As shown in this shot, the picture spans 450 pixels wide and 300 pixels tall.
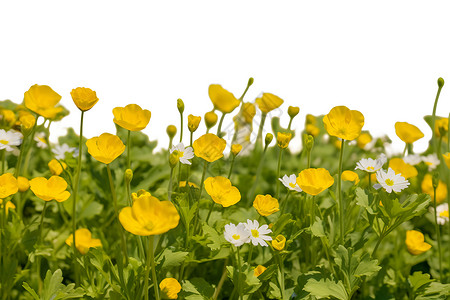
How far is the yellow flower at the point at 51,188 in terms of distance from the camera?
115 cm

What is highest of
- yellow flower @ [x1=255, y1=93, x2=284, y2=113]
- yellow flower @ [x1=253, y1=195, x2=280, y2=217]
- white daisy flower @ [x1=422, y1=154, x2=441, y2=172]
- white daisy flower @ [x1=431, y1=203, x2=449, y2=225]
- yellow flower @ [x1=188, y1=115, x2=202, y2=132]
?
yellow flower @ [x1=255, y1=93, x2=284, y2=113]

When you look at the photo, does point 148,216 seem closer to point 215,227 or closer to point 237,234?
point 237,234

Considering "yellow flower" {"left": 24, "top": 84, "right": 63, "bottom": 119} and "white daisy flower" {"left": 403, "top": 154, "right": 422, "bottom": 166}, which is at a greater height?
"yellow flower" {"left": 24, "top": 84, "right": 63, "bottom": 119}

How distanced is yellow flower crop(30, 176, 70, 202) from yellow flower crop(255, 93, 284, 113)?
2.03ft

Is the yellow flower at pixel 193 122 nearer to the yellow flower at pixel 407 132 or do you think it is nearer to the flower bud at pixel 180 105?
the flower bud at pixel 180 105

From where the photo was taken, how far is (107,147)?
1105mm

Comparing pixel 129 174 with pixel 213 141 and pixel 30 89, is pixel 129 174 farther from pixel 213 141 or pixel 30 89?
pixel 30 89

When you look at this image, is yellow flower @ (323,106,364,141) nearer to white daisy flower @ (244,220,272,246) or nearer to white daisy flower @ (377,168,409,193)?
white daisy flower @ (377,168,409,193)

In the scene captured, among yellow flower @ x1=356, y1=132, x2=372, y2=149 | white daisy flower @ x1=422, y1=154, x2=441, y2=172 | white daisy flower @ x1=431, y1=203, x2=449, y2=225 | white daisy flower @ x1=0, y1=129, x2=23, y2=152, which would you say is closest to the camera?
white daisy flower @ x1=0, y1=129, x2=23, y2=152

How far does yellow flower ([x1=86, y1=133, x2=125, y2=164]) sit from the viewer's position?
109cm

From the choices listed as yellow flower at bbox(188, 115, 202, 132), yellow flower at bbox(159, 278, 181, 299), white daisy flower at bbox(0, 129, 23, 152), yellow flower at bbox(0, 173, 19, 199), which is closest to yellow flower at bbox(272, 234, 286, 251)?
yellow flower at bbox(159, 278, 181, 299)

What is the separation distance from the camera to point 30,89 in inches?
49.3

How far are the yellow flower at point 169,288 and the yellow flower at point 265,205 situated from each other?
Answer: 0.24m

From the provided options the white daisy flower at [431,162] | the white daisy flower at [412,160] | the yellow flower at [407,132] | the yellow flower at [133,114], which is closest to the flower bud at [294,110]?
the yellow flower at [407,132]
